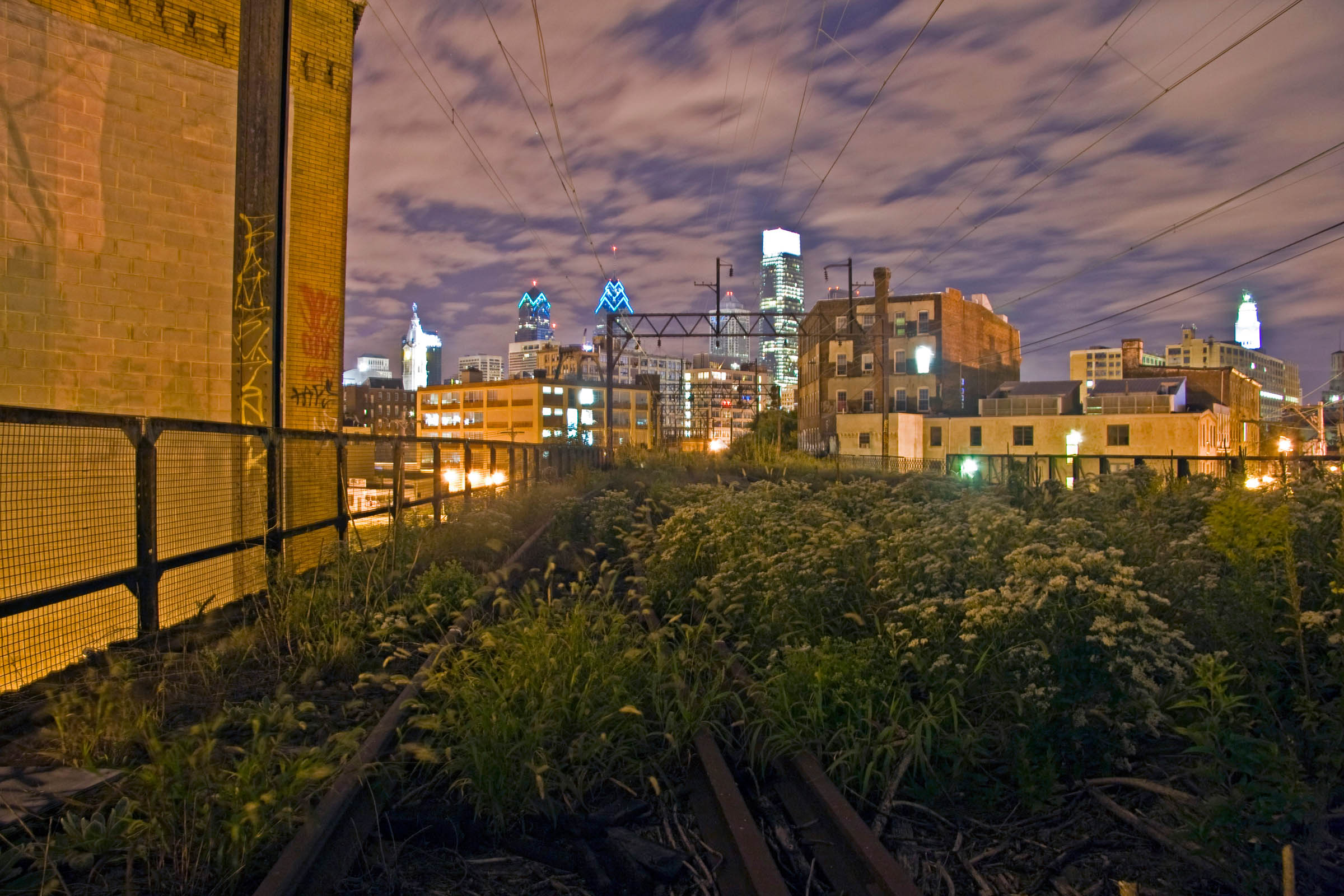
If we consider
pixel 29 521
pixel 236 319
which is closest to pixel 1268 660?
pixel 29 521

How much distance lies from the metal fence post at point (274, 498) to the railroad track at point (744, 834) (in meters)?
3.98

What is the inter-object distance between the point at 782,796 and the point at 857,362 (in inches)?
2531

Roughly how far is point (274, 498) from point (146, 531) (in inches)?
94.2

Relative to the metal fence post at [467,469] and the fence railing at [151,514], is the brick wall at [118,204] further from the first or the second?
the metal fence post at [467,469]

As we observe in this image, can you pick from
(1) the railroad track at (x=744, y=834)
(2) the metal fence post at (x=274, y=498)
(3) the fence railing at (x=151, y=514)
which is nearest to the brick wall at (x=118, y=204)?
(3) the fence railing at (x=151, y=514)

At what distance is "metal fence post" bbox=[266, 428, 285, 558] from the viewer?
24.5ft

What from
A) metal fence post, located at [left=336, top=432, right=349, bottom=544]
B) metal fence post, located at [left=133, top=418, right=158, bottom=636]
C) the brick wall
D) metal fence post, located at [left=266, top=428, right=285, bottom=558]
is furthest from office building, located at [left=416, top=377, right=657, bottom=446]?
metal fence post, located at [left=133, top=418, right=158, bottom=636]

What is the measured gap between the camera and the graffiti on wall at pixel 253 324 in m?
11.8

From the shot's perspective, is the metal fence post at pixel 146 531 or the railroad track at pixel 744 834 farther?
the metal fence post at pixel 146 531

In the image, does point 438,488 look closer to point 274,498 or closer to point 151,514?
point 274,498

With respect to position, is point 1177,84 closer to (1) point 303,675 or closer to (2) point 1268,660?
(2) point 1268,660

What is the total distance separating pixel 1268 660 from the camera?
4223mm

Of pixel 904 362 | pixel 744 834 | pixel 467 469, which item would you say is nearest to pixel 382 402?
pixel 904 362

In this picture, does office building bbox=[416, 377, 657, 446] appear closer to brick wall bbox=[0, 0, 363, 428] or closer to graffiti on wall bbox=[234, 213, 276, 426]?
graffiti on wall bbox=[234, 213, 276, 426]
